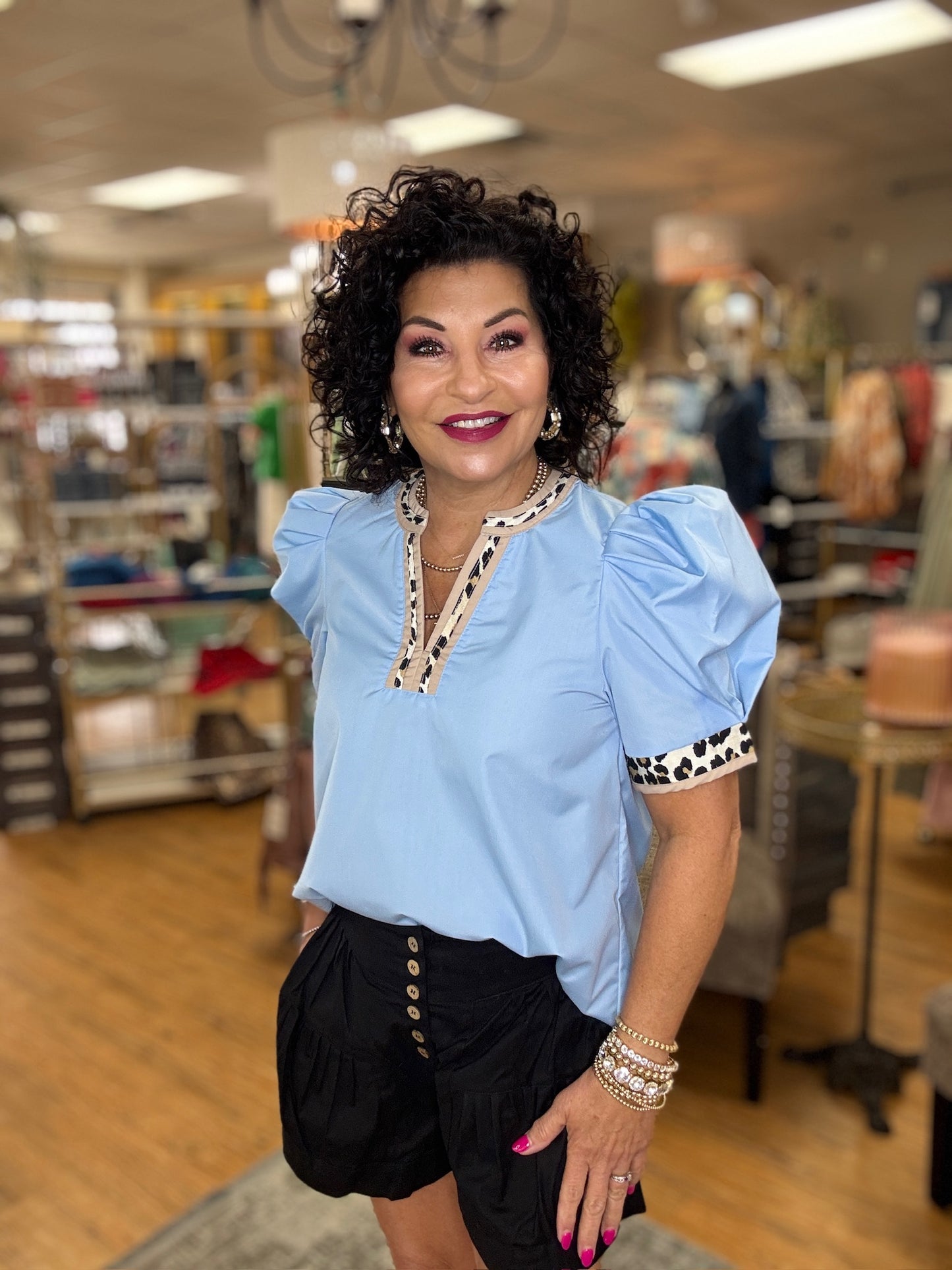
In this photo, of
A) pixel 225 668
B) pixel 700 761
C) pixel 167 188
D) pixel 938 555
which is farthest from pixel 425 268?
pixel 167 188

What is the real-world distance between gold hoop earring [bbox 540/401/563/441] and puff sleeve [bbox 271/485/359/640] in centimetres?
24

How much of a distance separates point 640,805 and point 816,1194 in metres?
1.41

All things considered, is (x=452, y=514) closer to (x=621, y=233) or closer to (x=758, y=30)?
(x=758, y=30)

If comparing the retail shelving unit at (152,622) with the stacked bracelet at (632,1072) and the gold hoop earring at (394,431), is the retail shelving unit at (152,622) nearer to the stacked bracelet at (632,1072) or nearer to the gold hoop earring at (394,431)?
the gold hoop earring at (394,431)

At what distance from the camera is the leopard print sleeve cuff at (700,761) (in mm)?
1044

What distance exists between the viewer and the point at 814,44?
543cm

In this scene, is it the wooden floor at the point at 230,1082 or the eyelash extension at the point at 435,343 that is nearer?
the eyelash extension at the point at 435,343

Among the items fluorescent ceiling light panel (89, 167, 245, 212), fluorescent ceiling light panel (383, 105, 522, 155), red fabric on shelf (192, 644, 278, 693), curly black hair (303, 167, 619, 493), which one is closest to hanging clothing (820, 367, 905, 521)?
fluorescent ceiling light panel (383, 105, 522, 155)

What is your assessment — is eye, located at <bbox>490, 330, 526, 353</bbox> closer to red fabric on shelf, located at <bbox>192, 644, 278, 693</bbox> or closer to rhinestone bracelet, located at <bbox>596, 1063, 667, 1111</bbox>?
rhinestone bracelet, located at <bbox>596, 1063, 667, 1111</bbox>

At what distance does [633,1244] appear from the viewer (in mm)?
2043

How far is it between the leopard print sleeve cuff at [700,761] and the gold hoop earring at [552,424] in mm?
405

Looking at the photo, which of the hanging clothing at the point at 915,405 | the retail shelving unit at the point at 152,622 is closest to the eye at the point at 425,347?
the retail shelving unit at the point at 152,622

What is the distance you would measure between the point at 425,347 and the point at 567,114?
606cm

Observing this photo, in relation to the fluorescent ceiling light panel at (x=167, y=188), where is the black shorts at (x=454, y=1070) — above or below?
below
